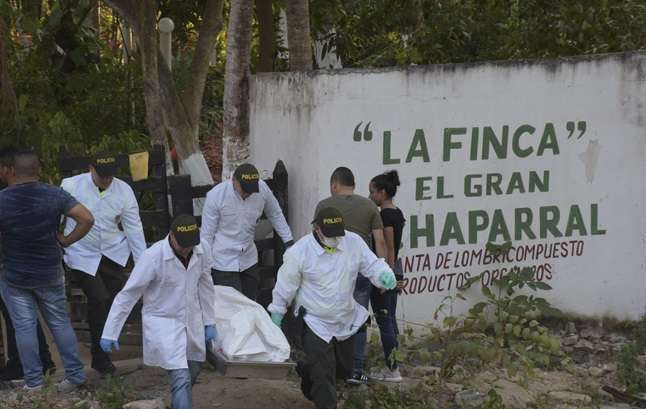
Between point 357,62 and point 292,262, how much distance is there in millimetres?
8546

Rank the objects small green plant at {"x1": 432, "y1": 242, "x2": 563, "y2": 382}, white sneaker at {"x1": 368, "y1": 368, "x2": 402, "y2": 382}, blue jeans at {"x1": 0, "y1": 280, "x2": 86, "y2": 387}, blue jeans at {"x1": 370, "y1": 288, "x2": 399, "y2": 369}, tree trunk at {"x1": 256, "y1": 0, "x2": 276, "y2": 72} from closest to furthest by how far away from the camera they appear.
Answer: blue jeans at {"x1": 0, "y1": 280, "x2": 86, "y2": 387} → blue jeans at {"x1": 370, "y1": 288, "x2": 399, "y2": 369} → white sneaker at {"x1": 368, "y1": 368, "x2": 402, "y2": 382} → small green plant at {"x1": 432, "y1": 242, "x2": 563, "y2": 382} → tree trunk at {"x1": 256, "y1": 0, "x2": 276, "y2": 72}

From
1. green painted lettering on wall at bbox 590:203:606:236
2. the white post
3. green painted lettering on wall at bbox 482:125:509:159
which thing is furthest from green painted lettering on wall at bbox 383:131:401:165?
the white post

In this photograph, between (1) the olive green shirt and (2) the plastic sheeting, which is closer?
(2) the plastic sheeting

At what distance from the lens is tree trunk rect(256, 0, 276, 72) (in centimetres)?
1434

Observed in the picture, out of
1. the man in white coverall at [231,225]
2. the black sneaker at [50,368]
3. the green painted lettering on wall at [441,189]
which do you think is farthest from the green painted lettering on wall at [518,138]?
the black sneaker at [50,368]

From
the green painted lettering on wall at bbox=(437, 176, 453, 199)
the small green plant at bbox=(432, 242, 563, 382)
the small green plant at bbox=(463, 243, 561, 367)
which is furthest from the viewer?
the green painted lettering on wall at bbox=(437, 176, 453, 199)

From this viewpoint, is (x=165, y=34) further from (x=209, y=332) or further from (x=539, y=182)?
(x=209, y=332)

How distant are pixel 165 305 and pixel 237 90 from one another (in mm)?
4085

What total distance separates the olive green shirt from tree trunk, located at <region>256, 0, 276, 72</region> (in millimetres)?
6597

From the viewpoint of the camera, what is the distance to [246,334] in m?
7.48

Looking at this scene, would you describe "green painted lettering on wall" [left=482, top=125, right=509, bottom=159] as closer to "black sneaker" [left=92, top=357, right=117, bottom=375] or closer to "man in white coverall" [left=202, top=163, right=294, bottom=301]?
"man in white coverall" [left=202, top=163, right=294, bottom=301]

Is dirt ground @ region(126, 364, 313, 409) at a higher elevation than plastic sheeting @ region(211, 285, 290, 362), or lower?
lower

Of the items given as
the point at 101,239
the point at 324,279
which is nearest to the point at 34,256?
the point at 101,239

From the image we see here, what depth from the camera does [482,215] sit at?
31.6ft
